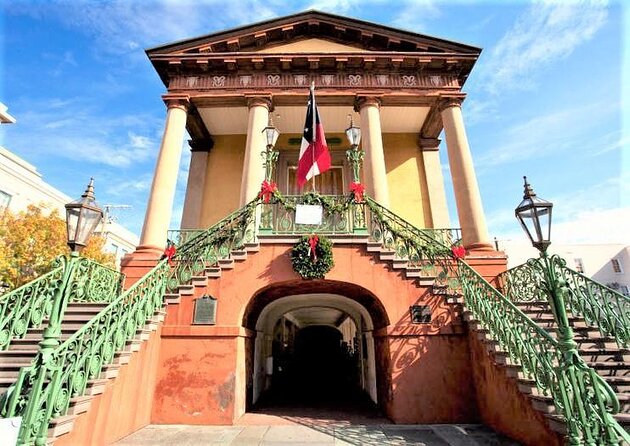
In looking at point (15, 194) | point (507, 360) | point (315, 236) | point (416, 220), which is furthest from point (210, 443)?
point (15, 194)

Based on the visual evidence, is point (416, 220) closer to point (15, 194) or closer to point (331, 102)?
point (331, 102)

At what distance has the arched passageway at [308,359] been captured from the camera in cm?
839

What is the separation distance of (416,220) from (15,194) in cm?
2798

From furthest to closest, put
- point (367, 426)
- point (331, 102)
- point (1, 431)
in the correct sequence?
point (331, 102)
point (367, 426)
point (1, 431)

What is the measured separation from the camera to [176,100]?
12242mm

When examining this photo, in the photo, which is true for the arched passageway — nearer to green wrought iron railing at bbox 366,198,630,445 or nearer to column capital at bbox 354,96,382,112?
green wrought iron railing at bbox 366,198,630,445

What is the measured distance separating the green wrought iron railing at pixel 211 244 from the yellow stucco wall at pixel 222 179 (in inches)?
210

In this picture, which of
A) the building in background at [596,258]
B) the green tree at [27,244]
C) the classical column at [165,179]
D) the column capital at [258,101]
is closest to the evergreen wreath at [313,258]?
the classical column at [165,179]

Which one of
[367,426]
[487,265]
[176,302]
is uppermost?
[487,265]

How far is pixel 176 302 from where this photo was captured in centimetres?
718

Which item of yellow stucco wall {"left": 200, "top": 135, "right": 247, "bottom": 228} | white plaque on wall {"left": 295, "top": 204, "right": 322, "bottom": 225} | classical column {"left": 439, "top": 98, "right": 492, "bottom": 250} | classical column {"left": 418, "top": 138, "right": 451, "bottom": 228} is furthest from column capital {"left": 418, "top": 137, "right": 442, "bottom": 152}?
white plaque on wall {"left": 295, "top": 204, "right": 322, "bottom": 225}

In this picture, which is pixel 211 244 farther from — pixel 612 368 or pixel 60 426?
pixel 612 368

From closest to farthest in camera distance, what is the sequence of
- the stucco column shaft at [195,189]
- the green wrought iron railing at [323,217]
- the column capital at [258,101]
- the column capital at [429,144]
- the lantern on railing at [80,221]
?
1. the lantern on railing at [80,221]
2. the green wrought iron railing at [323,217]
3. the column capital at [258,101]
4. the stucco column shaft at [195,189]
5. the column capital at [429,144]

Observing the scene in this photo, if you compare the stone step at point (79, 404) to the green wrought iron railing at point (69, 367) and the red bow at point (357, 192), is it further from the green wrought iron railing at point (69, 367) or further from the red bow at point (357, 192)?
the red bow at point (357, 192)
